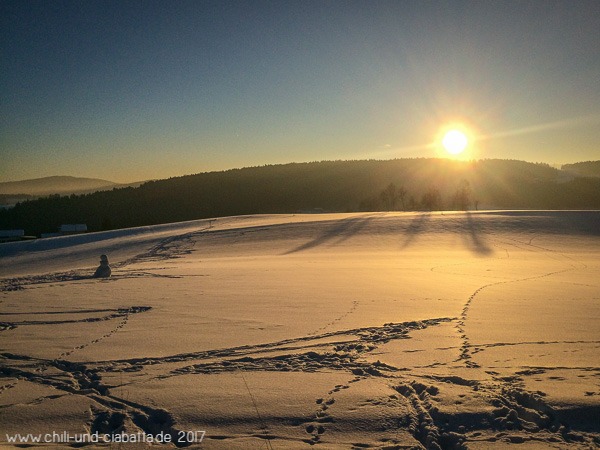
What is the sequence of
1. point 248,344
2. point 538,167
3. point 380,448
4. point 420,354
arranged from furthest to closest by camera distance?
point 538,167 → point 248,344 → point 420,354 → point 380,448

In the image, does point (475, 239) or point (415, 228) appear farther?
point (415, 228)

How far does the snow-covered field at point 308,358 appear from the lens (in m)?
4.16

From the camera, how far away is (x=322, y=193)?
341 feet

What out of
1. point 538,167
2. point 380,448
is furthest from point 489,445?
point 538,167

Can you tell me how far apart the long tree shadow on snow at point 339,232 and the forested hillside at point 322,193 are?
138ft

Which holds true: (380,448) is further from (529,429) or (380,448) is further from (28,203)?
(28,203)

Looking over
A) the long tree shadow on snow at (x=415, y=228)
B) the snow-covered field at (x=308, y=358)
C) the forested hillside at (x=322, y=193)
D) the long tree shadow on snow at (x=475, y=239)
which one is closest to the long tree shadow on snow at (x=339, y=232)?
the long tree shadow on snow at (x=415, y=228)

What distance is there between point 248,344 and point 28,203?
108683mm

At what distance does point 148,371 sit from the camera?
550 cm

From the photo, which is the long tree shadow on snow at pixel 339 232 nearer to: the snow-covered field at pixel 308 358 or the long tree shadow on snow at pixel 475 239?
Result: the long tree shadow on snow at pixel 475 239

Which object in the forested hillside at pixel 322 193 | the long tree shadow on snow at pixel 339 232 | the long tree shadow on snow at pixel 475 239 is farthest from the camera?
the forested hillside at pixel 322 193

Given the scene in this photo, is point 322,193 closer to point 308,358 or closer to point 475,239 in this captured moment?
point 475,239

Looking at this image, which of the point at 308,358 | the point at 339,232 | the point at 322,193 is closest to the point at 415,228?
the point at 339,232

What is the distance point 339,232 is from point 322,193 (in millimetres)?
77144
